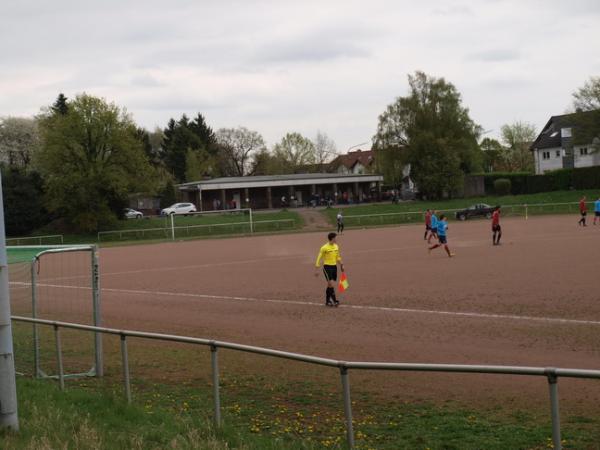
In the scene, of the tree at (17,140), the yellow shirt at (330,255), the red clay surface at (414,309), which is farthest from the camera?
the tree at (17,140)

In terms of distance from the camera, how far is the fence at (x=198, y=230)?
2677 inches

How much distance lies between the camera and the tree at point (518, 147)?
129375 millimetres

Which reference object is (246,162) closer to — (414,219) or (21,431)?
(414,219)

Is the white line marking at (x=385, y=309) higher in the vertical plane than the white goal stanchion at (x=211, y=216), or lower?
lower

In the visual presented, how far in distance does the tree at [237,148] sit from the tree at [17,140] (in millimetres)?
33371

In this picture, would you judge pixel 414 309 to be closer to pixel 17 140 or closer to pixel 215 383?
pixel 215 383

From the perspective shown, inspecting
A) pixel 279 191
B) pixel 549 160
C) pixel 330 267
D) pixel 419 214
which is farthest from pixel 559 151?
pixel 330 267

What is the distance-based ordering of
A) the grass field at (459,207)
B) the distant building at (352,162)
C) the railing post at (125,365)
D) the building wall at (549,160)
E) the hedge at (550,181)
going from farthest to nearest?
the distant building at (352,162), the building wall at (549,160), the hedge at (550,181), the grass field at (459,207), the railing post at (125,365)

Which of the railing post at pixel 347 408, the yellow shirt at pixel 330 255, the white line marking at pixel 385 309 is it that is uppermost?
the yellow shirt at pixel 330 255

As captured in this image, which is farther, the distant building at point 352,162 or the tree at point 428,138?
the distant building at point 352,162

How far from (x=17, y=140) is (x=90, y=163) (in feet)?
98.9

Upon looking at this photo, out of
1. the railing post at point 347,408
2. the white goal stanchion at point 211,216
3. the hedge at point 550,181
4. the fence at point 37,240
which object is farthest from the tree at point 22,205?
the railing post at point 347,408

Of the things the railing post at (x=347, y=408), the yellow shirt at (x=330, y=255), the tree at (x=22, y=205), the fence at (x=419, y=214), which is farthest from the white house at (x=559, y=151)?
the railing post at (x=347, y=408)

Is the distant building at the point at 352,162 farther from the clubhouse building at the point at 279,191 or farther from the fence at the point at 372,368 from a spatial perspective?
the fence at the point at 372,368
